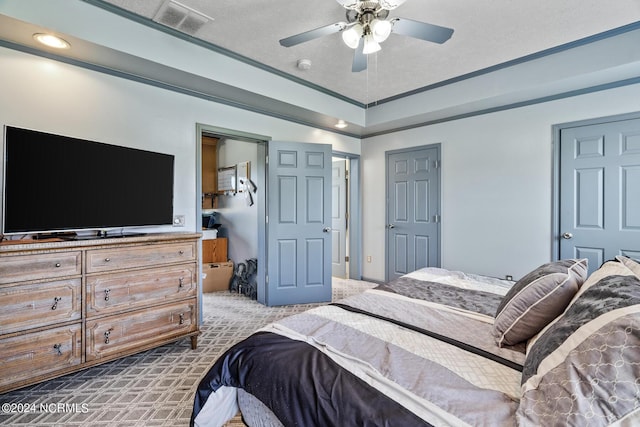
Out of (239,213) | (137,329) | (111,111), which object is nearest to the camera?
(137,329)

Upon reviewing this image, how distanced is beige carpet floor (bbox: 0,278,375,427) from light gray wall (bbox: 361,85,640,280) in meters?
2.89

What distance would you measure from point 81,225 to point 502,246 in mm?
4033

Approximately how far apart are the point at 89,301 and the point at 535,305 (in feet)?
8.41

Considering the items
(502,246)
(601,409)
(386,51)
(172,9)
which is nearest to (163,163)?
(172,9)

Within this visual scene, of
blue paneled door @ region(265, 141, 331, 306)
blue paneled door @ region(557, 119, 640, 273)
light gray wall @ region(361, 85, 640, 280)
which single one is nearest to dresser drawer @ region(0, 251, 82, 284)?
blue paneled door @ region(265, 141, 331, 306)

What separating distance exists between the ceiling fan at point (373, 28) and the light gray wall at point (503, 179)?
78.6 inches

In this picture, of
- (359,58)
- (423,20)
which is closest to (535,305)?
(359,58)

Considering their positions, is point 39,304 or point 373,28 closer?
point 39,304

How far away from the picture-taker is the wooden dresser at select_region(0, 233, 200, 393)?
5.59 feet

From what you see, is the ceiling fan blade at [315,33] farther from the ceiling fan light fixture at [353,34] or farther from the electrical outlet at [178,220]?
the electrical outlet at [178,220]

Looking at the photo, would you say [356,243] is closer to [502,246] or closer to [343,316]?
[502,246]

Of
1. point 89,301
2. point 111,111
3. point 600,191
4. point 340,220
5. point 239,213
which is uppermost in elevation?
point 111,111

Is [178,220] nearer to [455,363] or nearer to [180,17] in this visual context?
[180,17]

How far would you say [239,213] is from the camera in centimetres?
460
